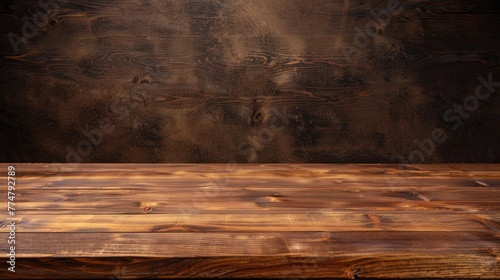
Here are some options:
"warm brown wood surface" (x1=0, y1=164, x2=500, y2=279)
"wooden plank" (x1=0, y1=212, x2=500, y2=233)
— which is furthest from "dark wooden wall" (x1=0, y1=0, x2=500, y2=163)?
"wooden plank" (x1=0, y1=212, x2=500, y2=233)

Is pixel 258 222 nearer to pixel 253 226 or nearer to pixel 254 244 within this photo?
pixel 253 226

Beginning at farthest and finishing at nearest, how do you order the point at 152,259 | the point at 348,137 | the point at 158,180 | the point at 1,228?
the point at 348,137 < the point at 158,180 < the point at 1,228 < the point at 152,259

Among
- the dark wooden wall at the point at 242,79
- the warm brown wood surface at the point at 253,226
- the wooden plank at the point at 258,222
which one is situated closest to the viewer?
the warm brown wood surface at the point at 253,226

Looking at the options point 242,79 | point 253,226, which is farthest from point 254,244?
point 242,79

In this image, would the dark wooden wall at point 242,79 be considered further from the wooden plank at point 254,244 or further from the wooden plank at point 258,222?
the wooden plank at point 254,244

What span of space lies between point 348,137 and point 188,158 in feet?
2.66

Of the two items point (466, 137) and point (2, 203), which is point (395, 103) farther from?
point (2, 203)

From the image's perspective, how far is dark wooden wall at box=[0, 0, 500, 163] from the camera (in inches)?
76.7

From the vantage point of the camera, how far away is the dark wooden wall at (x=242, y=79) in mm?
1948

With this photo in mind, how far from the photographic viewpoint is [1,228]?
1.04 m

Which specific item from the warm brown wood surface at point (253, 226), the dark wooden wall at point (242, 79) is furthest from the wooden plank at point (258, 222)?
the dark wooden wall at point (242, 79)

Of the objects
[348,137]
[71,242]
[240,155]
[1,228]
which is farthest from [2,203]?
[348,137]

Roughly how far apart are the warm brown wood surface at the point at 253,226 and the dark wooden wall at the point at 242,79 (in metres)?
0.44

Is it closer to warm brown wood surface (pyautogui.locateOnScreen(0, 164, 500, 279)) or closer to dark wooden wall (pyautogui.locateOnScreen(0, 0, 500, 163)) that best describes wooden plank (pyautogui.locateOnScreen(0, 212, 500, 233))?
warm brown wood surface (pyautogui.locateOnScreen(0, 164, 500, 279))
